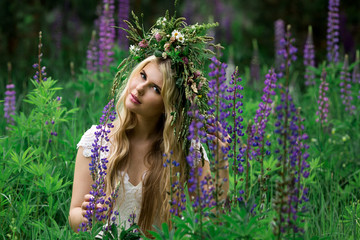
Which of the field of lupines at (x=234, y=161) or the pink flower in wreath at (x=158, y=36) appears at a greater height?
the pink flower in wreath at (x=158, y=36)

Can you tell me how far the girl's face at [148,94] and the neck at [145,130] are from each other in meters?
0.17

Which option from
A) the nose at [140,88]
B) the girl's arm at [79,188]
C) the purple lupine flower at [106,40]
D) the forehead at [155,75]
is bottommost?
the girl's arm at [79,188]

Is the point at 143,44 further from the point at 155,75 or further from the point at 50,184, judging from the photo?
the point at 50,184

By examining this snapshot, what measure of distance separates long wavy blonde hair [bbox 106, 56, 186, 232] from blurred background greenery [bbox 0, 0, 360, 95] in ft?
7.99

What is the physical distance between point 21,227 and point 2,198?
13.3 inches

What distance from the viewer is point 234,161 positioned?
2229 mm

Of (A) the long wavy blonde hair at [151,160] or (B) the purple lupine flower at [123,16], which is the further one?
(B) the purple lupine flower at [123,16]

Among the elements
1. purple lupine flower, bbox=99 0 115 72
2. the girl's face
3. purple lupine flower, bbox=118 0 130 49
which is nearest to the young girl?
the girl's face

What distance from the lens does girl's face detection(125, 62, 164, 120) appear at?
2836 mm

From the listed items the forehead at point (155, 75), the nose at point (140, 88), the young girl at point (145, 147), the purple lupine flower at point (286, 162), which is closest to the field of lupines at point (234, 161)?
the purple lupine flower at point (286, 162)

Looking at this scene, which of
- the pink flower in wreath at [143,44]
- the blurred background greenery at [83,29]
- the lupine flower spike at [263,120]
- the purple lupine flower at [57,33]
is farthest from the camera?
the purple lupine flower at [57,33]

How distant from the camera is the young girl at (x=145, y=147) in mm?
2832

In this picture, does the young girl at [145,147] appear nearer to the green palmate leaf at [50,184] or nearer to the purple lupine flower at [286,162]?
the green palmate leaf at [50,184]

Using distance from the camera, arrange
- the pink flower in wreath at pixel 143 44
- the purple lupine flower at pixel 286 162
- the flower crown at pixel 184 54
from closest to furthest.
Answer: the purple lupine flower at pixel 286 162
the flower crown at pixel 184 54
the pink flower in wreath at pixel 143 44
